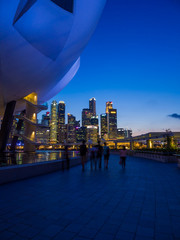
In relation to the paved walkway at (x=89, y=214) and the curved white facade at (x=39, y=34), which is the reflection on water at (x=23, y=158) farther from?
the curved white facade at (x=39, y=34)

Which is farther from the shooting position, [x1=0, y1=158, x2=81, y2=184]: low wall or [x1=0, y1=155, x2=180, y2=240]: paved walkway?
[x1=0, y1=158, x2=81, y2=184]: low wall

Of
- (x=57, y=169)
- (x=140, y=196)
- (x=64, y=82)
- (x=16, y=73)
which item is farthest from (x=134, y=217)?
(x=64, y=82)

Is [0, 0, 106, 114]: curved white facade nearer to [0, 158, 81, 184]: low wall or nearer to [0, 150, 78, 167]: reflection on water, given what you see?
[0, 150, 78, 167]: reflection on water

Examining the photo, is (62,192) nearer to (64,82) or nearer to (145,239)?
(145,239)

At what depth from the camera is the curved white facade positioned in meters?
14.7

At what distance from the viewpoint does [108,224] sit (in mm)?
3078

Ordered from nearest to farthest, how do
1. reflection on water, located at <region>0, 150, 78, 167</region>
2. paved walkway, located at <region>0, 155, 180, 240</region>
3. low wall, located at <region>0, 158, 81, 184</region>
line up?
paved walkway, located at <region>0, 155, 180, 240</region>, low wall, located at <region>0, 158, 81, 184</region>, reflection on water, located at <region>0, 150, 78, 167</region>

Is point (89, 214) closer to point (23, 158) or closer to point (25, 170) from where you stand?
point (25, 170)

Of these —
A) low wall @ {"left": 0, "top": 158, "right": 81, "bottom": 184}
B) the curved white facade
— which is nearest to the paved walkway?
low wall @ {"left": 0, "top": 158, "right": 81, "bottom": 184}

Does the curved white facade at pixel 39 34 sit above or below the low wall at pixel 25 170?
above

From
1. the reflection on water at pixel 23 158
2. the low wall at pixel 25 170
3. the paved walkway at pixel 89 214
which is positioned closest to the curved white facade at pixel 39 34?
the reflection on water at pixel 23 158

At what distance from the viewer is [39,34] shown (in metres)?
16.0

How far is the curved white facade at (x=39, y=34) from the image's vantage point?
14.7 meters

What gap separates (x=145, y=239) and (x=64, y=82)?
38.4m
